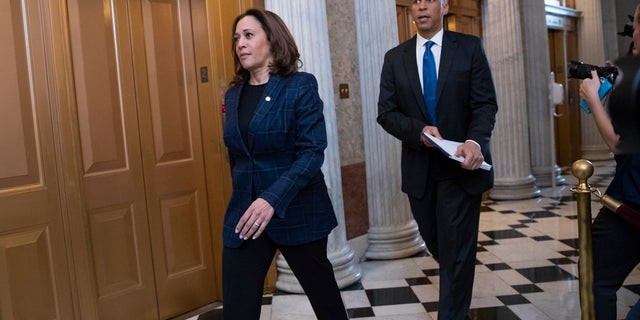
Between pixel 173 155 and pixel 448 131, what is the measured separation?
1725mm

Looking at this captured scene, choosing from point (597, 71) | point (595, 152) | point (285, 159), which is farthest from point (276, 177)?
point (595, 152)

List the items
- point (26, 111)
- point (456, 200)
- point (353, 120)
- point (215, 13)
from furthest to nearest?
point (353, 120) < point (215, 13) < point (26, 111) < point (456, 200)

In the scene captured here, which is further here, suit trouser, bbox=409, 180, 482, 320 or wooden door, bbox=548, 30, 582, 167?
wooden door, bbox=548, 30, 582, 167

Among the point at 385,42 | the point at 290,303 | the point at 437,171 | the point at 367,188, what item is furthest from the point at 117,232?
the point at 385,42

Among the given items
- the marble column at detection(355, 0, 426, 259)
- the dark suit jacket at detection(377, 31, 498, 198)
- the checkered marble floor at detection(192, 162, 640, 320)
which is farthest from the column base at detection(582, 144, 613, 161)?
the dark suit jacket at detection(377, 31, 498, 198)

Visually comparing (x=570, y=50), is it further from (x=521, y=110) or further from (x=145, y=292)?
(x=145, y=292)

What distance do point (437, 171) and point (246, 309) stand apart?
1127mm

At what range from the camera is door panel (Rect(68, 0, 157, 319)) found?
10.3ft

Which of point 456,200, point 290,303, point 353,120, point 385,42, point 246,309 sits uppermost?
point 385,42

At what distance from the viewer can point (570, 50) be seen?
1070 centimetres

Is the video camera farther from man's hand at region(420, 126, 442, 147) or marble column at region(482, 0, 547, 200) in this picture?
marble column at region(482, 0, 547, 200)

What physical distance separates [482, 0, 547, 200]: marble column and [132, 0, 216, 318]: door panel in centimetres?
474

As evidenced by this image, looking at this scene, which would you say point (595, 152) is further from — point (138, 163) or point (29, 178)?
point (29, 178)

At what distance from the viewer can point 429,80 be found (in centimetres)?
276
